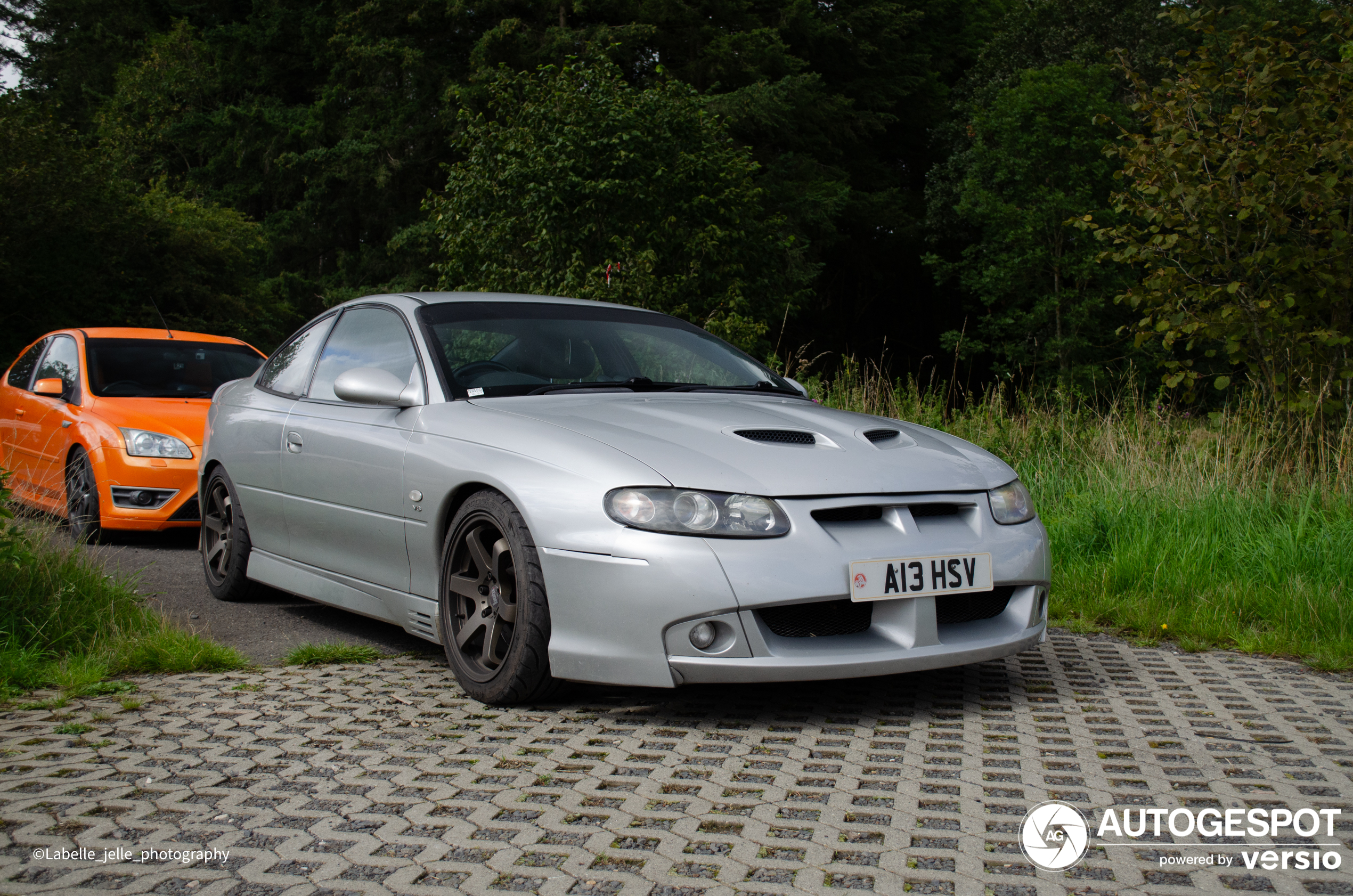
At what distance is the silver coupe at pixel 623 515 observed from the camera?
3.49 metres

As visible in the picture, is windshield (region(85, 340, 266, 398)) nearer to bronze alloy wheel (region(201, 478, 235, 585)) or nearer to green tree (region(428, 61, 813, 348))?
bronze alloy wheel (region(201, 478, 235, 585))

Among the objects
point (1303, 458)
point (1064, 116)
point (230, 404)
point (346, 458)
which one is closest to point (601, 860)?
point (346, 458)

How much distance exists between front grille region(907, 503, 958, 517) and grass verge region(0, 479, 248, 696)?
265 centimetres

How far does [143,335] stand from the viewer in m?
9.04

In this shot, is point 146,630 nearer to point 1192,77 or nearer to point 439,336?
point 439,336

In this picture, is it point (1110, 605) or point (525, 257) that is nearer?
point (1110, 605)

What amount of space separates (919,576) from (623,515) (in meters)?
0.95

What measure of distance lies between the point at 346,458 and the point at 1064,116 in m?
34.6

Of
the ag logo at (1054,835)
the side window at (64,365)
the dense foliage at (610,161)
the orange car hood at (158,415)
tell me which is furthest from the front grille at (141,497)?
the dense foliage at (610,161)

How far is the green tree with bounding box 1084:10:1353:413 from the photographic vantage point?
8.10 meters

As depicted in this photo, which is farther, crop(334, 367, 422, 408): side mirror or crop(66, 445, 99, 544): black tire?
crop(66, 445, 99, 544): black tire

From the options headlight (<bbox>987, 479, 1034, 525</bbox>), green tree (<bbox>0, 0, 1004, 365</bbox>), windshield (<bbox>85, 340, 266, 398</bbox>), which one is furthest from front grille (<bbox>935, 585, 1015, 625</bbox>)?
green tree (<bbox>0, 0, 1004, 365</bbox>)

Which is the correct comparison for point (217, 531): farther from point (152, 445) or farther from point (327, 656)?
point (152, 445)

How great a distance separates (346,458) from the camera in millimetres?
4730
